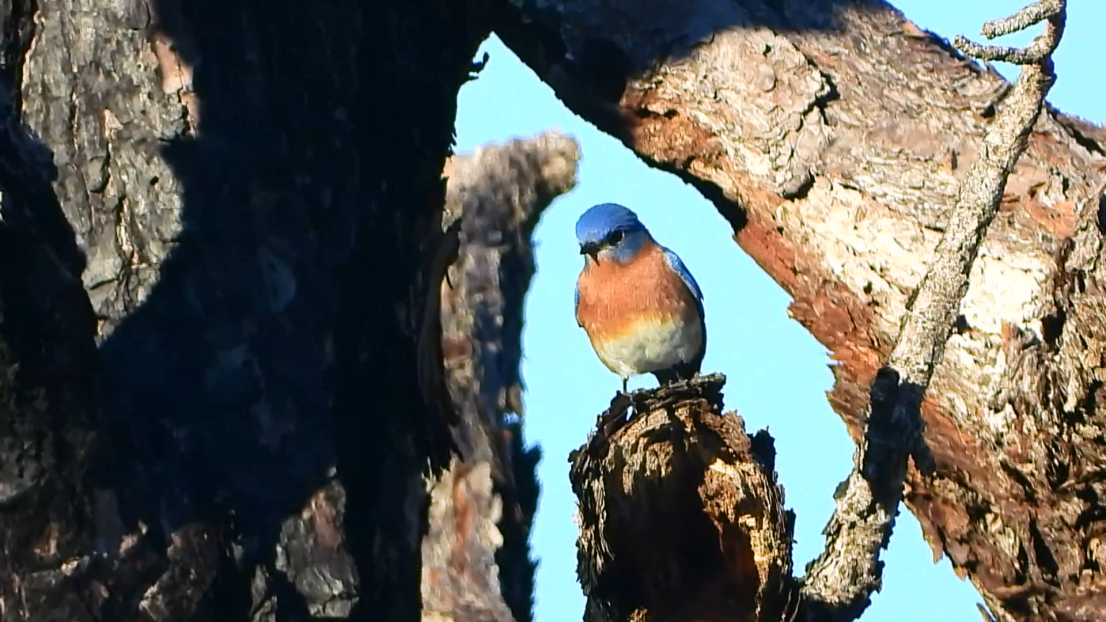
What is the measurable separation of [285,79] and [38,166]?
1.07m

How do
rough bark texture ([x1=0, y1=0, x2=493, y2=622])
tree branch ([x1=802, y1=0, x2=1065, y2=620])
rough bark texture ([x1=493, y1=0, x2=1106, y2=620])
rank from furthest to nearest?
rough bark texture ([x1=493, y1=0, x2=1106, y2=620])
rough bark texture ([x1=0, y1=0, x2=493, y2=622])
tree branch ([x1=802, y1=0, x2=1065, y2=620])

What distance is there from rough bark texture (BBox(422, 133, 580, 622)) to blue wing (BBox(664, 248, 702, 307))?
166cm

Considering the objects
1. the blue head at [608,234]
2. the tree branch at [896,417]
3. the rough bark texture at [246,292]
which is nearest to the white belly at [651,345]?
the blue head at [608,234]

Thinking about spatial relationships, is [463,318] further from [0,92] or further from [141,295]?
[0,92]

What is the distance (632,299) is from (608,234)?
27 centimetres

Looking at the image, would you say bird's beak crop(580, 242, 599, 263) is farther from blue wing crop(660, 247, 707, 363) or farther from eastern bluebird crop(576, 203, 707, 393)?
blue wing crop(660, 247, 707, 363)

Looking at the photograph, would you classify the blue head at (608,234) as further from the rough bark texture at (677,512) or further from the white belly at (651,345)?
the rough bark texture at (677,512)

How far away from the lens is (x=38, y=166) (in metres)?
2.50

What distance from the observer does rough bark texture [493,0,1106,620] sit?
12.0ft

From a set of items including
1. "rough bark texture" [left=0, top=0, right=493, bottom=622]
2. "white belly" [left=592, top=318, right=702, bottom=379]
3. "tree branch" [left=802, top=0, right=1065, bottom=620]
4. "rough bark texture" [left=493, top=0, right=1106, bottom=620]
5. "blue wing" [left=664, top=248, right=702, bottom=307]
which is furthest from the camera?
"blue wing" [left=664, top=248, right=702, bottom=307]

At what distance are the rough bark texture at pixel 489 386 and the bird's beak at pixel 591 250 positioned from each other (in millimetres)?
1670

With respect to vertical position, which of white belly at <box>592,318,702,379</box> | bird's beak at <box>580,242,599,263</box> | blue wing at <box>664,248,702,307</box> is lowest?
white belly at <box>592,318,702,379</box>

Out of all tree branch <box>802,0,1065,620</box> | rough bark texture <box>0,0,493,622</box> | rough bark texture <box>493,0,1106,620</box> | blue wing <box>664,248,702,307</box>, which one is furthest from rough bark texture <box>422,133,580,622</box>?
tree branch <box>802,0,1065,620</box>

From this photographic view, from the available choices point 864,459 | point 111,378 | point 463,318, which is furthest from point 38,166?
point 463,318
